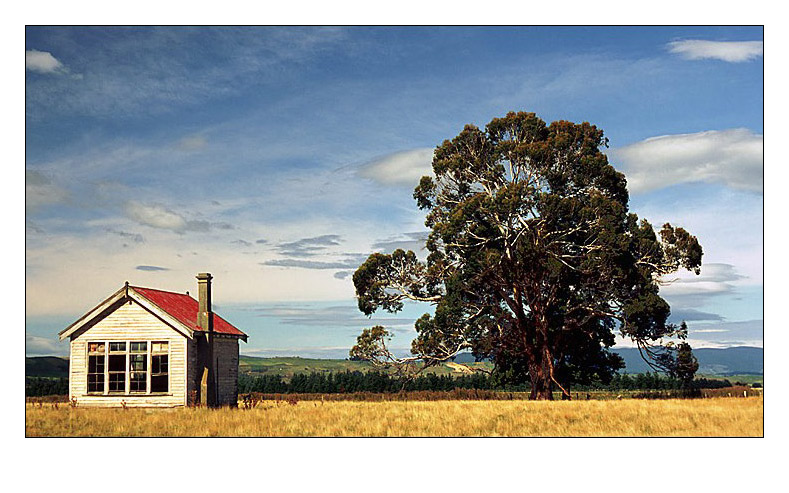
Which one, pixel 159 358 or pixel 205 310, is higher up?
pixel 205 310

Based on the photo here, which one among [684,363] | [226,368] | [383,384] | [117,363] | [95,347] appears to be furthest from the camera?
[383,384]

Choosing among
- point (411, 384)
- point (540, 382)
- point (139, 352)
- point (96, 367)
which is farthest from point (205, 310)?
point (411, 384)

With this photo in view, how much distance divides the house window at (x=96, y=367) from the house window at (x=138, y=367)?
3.36ft

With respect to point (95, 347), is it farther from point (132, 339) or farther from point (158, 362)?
point (158, 362)

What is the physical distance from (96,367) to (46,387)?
1496 cm

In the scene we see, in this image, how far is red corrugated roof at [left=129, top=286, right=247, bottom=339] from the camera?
98.0 ft

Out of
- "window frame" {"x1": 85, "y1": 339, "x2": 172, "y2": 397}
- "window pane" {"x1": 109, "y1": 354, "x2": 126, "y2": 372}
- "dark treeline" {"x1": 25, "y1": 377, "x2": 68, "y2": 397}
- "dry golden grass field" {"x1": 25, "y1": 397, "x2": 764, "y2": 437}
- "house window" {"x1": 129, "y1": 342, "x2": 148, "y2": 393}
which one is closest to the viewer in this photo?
"dry golden grass field" {"x1": 25, "y1": 397, "x2": 764, "y2": 437}

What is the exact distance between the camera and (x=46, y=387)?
141ft

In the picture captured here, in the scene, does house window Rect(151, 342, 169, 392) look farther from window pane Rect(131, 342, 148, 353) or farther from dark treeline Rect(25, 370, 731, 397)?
dark treeline Rect(25, 370, 731, 397)

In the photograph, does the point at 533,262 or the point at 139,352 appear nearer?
the point at 139,352

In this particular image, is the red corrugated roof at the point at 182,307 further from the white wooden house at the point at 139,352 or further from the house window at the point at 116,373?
the house window at the point at 116,373

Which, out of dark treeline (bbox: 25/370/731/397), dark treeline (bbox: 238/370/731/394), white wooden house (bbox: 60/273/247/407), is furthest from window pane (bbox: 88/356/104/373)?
dark treeline (bbox: 238/370/731/394)

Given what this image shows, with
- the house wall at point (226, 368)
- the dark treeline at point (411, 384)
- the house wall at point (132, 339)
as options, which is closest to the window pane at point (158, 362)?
the house wall at point (132, 339)
